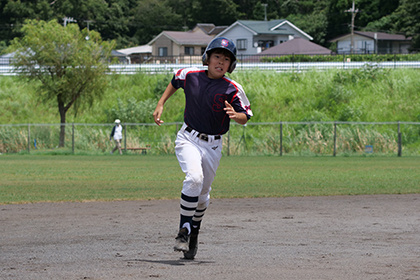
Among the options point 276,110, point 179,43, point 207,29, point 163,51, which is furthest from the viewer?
point 207,29

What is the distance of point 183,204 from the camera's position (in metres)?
5.91

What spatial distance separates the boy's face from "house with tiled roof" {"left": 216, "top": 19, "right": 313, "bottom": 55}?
66228mm

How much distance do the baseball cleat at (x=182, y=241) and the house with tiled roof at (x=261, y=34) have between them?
66780mm

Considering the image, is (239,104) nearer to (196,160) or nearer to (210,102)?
(210,102)

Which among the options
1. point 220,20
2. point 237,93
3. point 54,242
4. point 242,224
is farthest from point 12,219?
point 220,20

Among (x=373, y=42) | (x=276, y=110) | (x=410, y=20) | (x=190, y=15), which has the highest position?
(x=190, y=15)

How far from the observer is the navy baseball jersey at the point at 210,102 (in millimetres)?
5887

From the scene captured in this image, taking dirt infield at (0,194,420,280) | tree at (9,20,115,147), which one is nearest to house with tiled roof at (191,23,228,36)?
tree at (9,20,115,147)

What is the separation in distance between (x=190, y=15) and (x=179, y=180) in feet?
260

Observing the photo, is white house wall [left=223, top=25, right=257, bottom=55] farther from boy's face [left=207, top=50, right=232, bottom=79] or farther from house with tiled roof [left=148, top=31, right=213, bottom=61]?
boy's face [left=207, top=50, right=232, bottom=79]

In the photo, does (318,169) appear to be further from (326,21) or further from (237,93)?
(326,21)

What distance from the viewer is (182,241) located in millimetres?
5695

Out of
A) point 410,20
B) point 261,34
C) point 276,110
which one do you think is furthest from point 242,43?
point 276,110

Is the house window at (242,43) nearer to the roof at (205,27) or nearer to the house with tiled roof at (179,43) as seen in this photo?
the house with tiled roof at (179,43)
